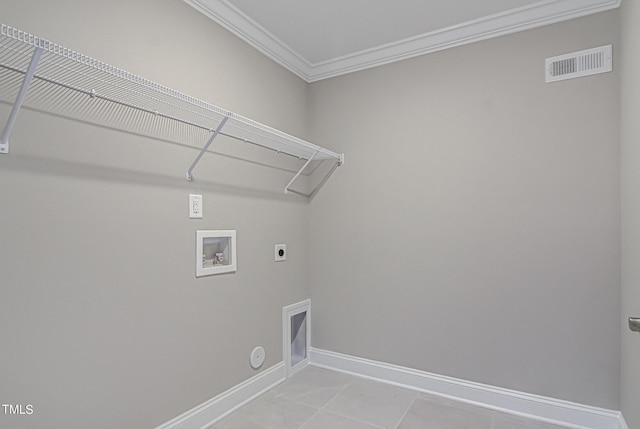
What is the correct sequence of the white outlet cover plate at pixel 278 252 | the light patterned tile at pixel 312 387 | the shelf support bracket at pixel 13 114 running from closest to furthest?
the shelf support bracket at pixel 13 114 < the light patterned tile at pixel 312 387 < the white outlet cover plate at pixel 278 252

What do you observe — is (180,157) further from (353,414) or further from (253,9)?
(353,414)

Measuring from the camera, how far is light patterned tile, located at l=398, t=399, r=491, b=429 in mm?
1937

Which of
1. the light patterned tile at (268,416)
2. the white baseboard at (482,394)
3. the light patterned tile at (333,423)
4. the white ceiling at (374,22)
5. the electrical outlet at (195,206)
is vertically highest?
the white ceiling at (374,22)

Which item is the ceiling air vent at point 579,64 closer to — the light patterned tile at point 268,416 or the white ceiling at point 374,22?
the white ceiling at point 374,22

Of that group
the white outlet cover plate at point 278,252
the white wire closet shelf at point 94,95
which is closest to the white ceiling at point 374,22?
the white wire closet shelf at point 94,95

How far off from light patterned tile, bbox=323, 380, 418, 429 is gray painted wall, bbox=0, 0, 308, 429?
62 cm

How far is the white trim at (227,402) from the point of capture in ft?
5.91

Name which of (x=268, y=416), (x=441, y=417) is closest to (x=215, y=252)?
(x=268, y=416)

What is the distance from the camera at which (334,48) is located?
8.27 ft

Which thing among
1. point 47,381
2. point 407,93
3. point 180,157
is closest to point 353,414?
point 47,381

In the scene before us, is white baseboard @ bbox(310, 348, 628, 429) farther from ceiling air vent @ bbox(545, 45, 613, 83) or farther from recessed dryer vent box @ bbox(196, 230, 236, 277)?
ceiling air vent @ bbox(545, 45, 613, 83)

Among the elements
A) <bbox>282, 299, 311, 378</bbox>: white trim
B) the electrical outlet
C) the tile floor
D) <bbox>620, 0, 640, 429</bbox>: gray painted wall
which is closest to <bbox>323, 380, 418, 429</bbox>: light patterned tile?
the tile floor

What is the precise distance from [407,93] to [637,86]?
127 cm

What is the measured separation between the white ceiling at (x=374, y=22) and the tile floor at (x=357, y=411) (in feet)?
7.64
